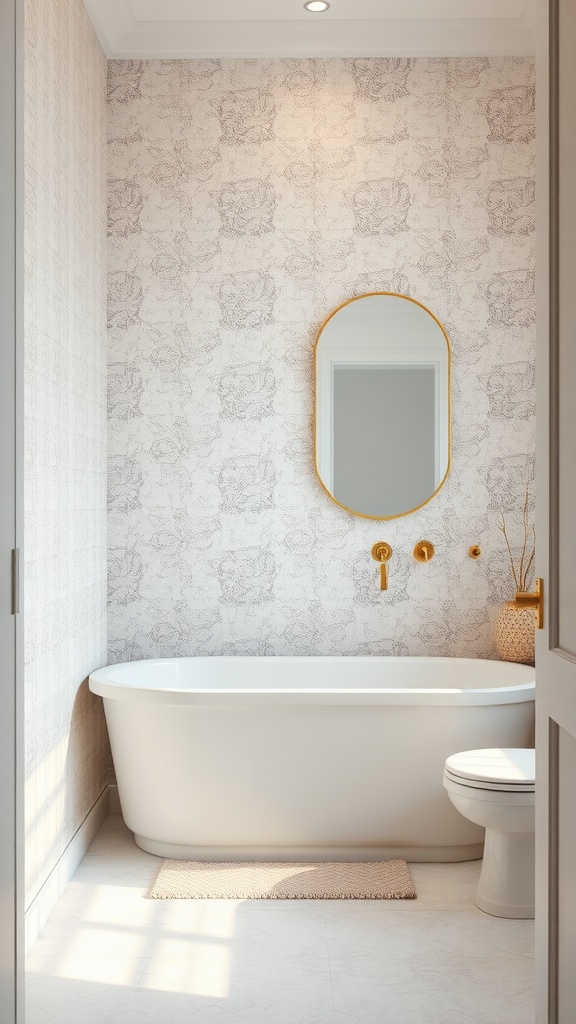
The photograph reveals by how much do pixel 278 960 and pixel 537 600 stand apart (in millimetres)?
1538

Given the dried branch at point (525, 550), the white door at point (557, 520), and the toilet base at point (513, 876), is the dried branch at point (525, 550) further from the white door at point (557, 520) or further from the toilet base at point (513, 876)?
the white door at point (557, 520)

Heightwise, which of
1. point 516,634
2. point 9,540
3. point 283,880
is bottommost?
point 283,880

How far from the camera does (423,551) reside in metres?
3.91

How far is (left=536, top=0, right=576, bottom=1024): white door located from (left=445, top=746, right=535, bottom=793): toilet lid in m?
1.23

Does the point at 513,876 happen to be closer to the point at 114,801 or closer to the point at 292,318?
the point at 114,801

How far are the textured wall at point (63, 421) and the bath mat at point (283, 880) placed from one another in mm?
412

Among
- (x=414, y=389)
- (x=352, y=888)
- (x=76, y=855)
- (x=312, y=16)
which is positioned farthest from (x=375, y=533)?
(x=312, y=16)

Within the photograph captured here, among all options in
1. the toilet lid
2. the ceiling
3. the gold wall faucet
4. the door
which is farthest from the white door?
the ceiling

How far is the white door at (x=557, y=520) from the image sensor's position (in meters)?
1.34

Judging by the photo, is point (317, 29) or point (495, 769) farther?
point (317, 29)

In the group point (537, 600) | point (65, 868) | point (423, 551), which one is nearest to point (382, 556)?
point (423, 551)

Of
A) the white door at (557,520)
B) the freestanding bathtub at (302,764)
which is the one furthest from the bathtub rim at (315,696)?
the white door at (557,520)

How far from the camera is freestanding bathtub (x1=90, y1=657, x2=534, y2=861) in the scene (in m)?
3.10

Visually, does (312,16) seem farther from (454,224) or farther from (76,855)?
(76,855)
